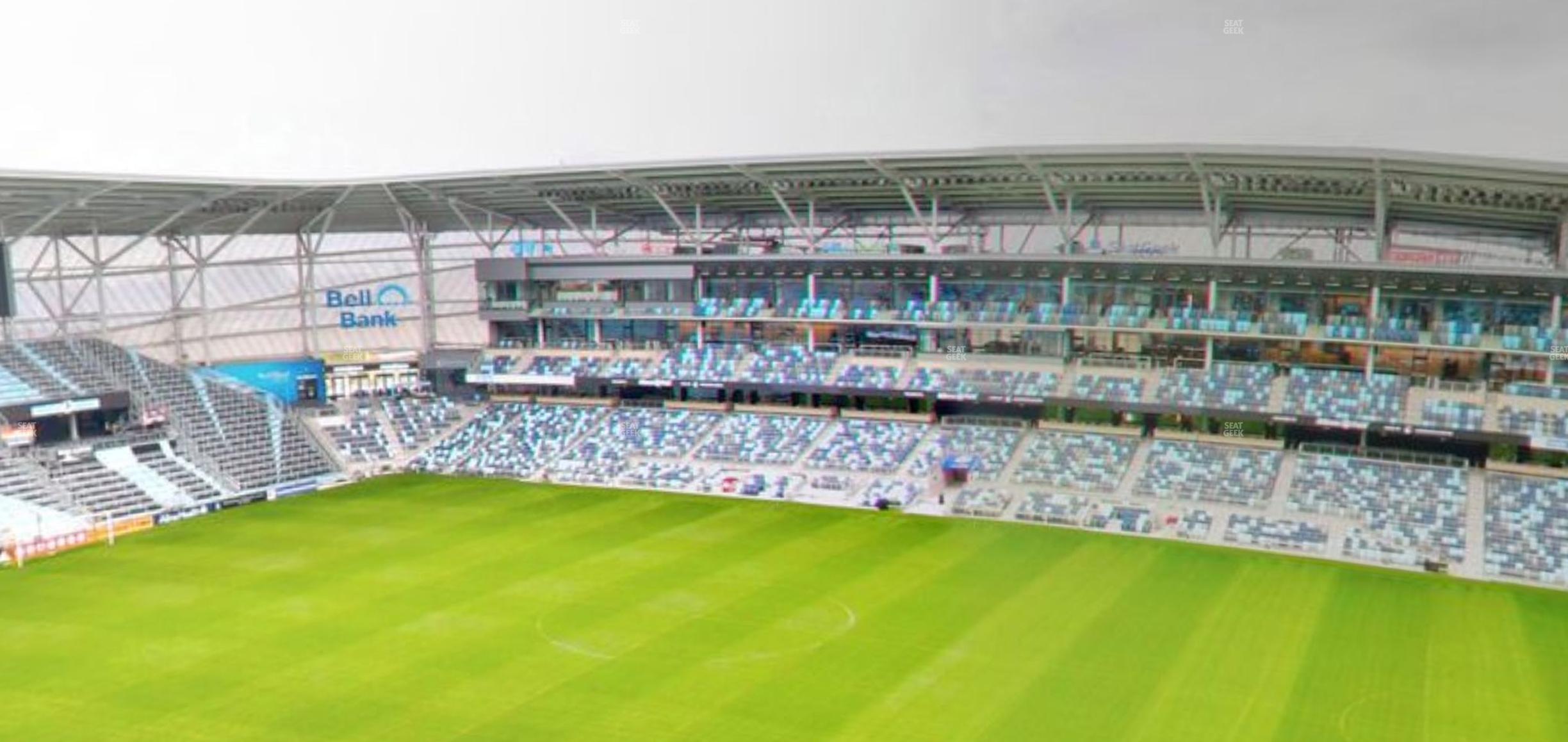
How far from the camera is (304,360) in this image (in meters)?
63.4

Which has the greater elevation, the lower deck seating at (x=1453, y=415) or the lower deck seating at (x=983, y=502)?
the lower deck seating at (x=1453, y=415)

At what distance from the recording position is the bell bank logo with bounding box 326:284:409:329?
64875mm

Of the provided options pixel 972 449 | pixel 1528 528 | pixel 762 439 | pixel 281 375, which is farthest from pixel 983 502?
pixel 281 375

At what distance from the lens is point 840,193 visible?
176 feet

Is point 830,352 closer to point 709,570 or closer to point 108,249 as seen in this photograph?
point 709,570

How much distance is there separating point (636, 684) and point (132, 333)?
45362 millimetres

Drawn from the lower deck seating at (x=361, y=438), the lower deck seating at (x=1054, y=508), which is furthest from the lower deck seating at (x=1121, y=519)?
the lower deck seating at (x=361, y=438)

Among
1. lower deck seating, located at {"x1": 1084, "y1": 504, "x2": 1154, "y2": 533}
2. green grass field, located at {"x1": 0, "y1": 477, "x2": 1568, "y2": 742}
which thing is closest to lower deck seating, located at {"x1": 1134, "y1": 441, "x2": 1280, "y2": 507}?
lower deck seating, located at {"x1": 1084, "y1": 504, "x2": 1154, "y2": 533}

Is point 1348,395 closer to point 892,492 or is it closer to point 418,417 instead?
point 892,492

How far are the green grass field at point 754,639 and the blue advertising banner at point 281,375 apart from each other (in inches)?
757

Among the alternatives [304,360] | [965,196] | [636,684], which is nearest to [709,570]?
[636,684]

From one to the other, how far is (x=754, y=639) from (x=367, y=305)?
45.1 m

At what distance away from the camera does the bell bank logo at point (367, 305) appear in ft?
213

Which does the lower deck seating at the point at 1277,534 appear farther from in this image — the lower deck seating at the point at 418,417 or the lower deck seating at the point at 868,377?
the lower deck seating at the point at 418,417
